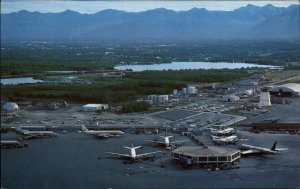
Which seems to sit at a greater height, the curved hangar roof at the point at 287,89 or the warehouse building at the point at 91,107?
the curved hangar roof at the point at 287,89

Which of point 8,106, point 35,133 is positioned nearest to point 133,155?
point 8,106

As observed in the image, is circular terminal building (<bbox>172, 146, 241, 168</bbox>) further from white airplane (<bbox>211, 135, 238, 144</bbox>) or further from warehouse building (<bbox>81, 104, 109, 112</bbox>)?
warehouse building (<bbox>81, 104, 109, 112</bbox>)

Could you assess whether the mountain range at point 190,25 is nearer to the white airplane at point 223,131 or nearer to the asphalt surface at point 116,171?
the white airplane at point 223,131

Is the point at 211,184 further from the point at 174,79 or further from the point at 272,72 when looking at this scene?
the point at 272,72

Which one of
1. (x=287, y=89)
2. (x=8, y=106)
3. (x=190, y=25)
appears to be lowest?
(x=287, y=89)

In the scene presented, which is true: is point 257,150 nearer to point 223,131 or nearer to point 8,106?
point 223,131

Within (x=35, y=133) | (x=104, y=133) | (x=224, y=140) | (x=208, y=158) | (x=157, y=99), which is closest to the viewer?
(x=208, y=158)

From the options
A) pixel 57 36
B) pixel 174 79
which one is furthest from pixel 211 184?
pixel 57 36

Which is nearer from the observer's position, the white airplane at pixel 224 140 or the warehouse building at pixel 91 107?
the white airplane at pixel 224 140

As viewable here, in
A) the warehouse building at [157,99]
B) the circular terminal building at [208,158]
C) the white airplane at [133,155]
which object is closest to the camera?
the circular terminal building at [208,158]

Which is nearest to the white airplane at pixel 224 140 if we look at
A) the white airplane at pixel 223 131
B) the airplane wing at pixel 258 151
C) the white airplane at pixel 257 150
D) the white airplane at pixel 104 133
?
the white airplane at pixel 223 131

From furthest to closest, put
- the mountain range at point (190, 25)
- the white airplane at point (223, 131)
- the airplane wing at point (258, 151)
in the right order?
the mountain range at point (190, 25) → the white airplane at point (223, 131) → the airplane wing at point (258, 151)
